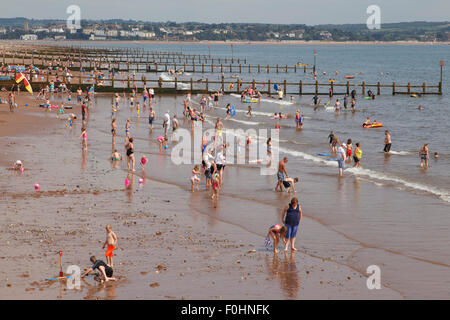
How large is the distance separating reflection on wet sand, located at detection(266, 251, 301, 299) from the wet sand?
22 millimetres

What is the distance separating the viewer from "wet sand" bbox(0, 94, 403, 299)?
12.3 metres

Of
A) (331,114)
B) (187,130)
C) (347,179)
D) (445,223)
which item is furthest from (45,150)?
(331,114)

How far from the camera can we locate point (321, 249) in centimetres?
1546

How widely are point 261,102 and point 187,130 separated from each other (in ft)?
76.8

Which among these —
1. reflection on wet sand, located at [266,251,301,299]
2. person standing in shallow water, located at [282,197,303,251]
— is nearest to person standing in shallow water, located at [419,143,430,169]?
person standing in shallow water, located at [282,197,303,251]

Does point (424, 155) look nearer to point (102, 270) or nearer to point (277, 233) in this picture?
point (277, 233)

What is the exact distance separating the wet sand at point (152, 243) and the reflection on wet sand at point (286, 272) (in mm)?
22

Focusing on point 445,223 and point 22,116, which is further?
point 22,116

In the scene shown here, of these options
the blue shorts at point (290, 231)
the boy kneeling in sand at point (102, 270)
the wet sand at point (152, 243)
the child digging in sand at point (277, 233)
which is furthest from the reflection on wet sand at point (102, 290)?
the blue shorts at point (290, 231)

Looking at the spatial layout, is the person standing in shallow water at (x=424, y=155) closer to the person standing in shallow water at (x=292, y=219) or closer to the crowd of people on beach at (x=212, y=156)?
the crowd of people on beach at (x=212, y=156)

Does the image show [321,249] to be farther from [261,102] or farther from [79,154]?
[261,102]

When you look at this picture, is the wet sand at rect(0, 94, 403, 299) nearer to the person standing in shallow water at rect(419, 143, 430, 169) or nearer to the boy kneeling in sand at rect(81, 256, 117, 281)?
the boy kneeling in sand at rect(81, 256, 117, 281)

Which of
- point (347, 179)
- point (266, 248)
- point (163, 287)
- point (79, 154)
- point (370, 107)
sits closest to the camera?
point (163, 287)

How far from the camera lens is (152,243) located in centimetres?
1517
